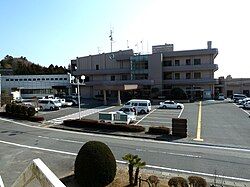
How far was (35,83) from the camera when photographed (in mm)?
71438

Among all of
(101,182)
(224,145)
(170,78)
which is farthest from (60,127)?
(170,78)

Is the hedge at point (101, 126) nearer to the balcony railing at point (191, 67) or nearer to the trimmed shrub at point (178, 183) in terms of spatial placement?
the trimmed shrub at point (178, 183)

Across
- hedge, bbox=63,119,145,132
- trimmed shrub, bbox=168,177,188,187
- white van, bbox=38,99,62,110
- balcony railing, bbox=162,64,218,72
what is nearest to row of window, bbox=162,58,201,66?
balcony railing, bbox=162,64,218,72

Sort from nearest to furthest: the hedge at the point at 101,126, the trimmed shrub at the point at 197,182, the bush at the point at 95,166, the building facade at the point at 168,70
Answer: the trimmed shrub at the point at 197,182, the bush at the point at 95,166, the hedge at the point at 101,126, the building facade at the point at 168,70

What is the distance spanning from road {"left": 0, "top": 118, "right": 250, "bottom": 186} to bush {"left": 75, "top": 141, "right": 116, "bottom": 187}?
3220mm

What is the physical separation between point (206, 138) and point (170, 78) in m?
36.5

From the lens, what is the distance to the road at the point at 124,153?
15.5m

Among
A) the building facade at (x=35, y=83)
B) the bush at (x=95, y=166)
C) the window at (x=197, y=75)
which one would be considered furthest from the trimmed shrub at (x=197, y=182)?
the building facade at (x=35, y=83)

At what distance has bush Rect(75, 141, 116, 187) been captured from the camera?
38.7 ft

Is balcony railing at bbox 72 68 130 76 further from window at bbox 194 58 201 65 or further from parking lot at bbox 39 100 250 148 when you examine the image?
parking lot at bbox 39 100 250 148

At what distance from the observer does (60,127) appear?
2920 cm

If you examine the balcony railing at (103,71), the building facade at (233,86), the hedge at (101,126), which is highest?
the balcony railing at (103,71)

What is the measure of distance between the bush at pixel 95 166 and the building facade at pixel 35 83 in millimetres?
60297

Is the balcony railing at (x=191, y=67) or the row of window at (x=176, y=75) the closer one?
the balcony railing at (x=191, y=67)
